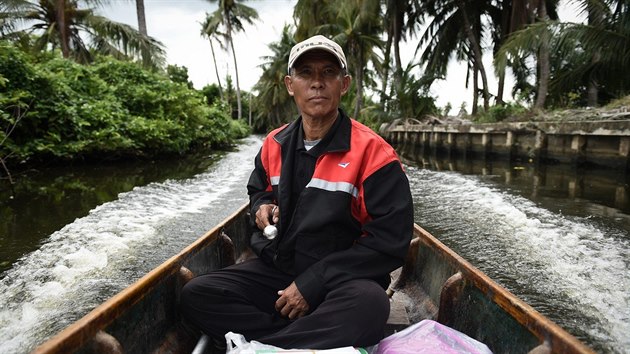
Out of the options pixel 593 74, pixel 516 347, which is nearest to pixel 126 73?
pixel 516 347

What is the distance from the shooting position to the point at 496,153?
1330cm

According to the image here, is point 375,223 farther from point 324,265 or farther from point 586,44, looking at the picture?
point 586,44

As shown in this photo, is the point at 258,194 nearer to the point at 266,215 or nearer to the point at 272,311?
the point at 266,215

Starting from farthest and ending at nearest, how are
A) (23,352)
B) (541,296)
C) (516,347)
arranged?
(541,296)
(23,352)
(516,347)

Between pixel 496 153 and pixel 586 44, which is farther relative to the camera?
pixel 496 153

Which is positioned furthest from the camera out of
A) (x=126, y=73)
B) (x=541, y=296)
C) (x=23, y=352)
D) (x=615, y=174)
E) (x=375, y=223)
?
(x=126, y=73)

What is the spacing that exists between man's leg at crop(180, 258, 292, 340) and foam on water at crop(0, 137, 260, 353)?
154 centimetres

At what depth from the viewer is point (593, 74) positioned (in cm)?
1338

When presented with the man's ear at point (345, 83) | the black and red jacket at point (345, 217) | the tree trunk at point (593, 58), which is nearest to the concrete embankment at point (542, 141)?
the tree trunk at point (593, 58)

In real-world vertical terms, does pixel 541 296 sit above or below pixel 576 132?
below

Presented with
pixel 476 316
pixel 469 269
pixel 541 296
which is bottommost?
pixel 541 296

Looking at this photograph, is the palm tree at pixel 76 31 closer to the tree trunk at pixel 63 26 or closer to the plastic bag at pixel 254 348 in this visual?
the tree trunk at pixel 63 26

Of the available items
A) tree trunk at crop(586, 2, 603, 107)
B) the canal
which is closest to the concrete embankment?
the canal

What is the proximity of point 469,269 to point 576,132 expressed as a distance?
29.5ft
